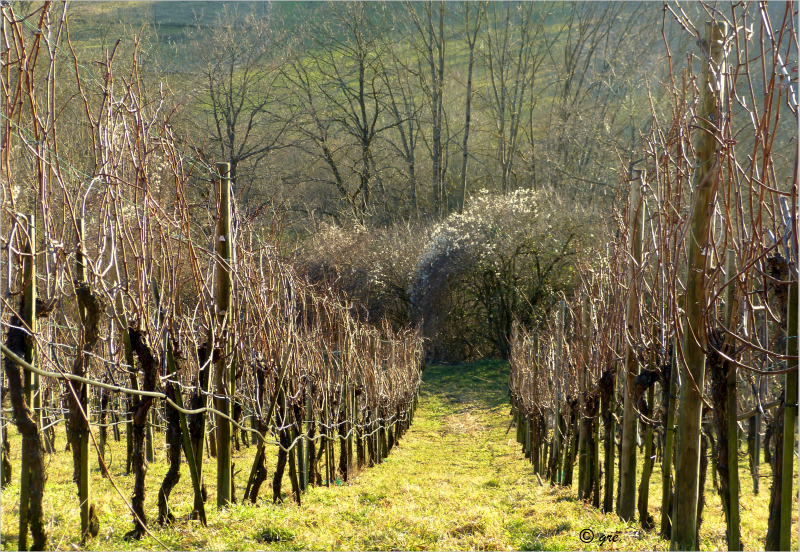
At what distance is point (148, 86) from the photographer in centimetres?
1775

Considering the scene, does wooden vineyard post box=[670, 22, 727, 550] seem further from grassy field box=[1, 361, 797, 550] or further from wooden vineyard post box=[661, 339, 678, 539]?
grassy field box=[1, 361, 797, 550]

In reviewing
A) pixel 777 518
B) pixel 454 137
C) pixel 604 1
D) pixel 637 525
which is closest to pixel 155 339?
pixel 777 518

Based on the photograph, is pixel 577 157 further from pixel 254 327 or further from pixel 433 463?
pixel 254 327

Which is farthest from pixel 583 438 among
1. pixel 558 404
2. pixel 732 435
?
pixel 732 435

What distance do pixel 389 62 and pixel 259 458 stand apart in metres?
25.5

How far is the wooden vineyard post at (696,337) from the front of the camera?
3047 millimetres

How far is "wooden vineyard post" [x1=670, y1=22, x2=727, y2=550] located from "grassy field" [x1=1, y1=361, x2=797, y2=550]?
858 millimetres

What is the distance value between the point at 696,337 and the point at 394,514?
10.3 ft

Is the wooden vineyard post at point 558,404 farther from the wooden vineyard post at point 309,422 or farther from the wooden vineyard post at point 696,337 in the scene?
the wooden vineyard post at point 696,337

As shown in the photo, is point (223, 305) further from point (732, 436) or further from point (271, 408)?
point (732, 436)

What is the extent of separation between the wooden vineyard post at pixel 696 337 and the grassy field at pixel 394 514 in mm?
858

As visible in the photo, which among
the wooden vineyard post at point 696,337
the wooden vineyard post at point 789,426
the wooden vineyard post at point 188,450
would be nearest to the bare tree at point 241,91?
the wooden vineyard post at point 188,450

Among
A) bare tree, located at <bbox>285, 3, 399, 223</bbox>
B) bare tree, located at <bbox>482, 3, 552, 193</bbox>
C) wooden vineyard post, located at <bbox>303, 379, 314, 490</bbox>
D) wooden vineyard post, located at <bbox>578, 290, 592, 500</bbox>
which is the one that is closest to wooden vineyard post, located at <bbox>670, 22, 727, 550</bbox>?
wooden vineyard post, located at <bbox>578, 290, 592, 500</bbox>

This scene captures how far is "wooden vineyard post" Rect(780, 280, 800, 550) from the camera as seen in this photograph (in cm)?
239
